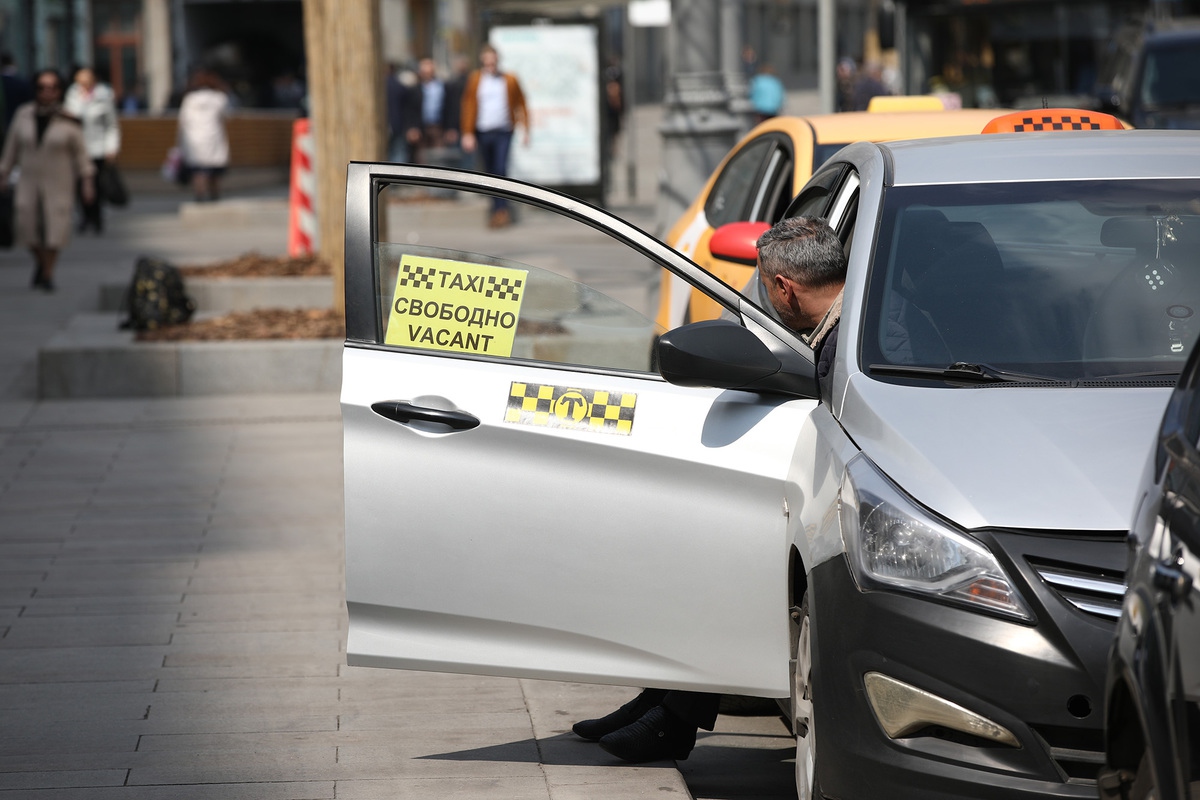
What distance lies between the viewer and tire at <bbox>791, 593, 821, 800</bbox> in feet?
12.0

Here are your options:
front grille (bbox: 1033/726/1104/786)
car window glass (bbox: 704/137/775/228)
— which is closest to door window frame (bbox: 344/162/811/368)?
front grille (bbox: 1033/726/1104/786)

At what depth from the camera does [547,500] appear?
407 centimetres

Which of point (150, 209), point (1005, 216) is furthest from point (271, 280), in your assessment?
point (150, 209)

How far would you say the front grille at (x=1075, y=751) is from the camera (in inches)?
125

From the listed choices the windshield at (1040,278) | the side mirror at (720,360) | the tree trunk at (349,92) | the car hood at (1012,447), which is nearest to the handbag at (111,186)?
the tree trunk at (349,92)

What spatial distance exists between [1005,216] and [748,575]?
1166 millimetres

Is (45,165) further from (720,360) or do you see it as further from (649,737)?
(720,360)

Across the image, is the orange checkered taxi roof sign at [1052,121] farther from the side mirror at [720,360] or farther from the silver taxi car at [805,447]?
the side mirror at [720,360]

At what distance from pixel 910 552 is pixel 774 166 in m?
4.31

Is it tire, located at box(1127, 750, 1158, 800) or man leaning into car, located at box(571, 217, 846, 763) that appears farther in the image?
man leaning into car, located at box(571, 217, 846, 763)

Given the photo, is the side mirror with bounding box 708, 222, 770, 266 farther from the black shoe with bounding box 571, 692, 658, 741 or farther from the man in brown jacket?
the man in brown jacket

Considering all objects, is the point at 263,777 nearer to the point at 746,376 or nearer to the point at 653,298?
the point at 746,376

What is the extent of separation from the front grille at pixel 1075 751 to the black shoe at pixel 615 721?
1.54m

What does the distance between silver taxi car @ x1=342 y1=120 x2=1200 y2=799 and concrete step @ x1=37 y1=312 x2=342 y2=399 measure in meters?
6.41
